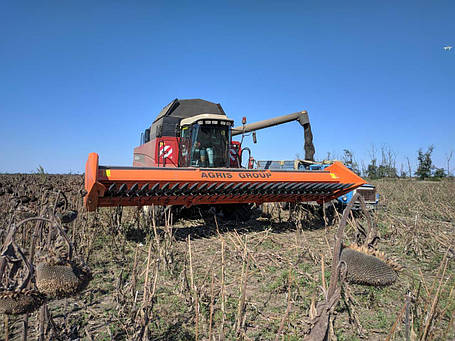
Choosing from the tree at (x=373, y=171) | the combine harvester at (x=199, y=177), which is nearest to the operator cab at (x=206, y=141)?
the combine harvester at (x=199, y=177)

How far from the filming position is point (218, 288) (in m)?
3.22

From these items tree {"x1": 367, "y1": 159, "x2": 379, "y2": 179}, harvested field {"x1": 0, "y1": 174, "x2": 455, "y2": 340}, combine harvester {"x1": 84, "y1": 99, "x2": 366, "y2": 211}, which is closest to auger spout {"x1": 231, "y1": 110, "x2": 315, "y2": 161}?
combine harvester {"x1": 84, "y1": 99, "x2": 366, "y2": 211}

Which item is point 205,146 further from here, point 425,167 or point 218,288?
point 425,167

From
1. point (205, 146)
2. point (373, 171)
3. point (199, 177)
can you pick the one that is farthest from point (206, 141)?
point (373, 171)

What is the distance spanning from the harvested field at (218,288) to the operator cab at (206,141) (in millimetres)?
1410

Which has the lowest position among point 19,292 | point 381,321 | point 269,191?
point 381,321

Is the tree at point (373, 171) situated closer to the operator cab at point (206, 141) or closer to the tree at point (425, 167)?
the tree at point (425, 167)

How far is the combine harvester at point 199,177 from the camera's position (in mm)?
4926

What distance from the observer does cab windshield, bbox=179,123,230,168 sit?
6887 mm

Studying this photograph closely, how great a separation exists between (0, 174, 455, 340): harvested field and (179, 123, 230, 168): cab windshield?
1394 mm

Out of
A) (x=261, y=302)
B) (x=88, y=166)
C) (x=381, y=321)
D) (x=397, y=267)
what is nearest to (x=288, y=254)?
(x=261, y=302)

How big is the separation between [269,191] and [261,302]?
9.82ft

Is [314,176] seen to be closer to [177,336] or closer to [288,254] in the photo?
[288,254]

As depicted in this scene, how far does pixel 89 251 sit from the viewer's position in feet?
14.3
